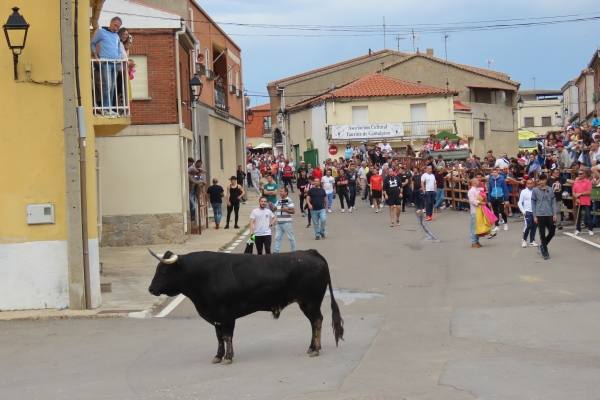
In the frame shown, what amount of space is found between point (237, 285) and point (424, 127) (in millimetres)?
53563

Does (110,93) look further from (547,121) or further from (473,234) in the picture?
(547,121)

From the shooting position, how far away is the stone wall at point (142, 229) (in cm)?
2783

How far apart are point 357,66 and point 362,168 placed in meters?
32.2

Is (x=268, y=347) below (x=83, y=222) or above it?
below

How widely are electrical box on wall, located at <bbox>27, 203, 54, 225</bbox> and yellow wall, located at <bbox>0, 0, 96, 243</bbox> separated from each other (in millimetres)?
75

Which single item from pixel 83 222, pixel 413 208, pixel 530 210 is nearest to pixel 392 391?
pixel 83 222

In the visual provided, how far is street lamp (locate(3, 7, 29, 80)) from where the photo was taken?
1523cm

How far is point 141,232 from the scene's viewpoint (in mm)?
28109

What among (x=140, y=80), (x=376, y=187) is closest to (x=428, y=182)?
(x=376, y=187)

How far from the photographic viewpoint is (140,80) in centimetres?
2833

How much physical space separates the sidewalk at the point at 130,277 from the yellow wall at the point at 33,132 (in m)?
1.29

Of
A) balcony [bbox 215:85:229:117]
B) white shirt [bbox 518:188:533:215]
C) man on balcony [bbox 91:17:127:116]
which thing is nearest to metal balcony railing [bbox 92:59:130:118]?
man on balcony [bbox 91:17:127:116]

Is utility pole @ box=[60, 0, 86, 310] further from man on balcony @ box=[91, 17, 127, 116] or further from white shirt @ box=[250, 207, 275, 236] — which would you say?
white shirt @ box=[250, 207, 275, 236]

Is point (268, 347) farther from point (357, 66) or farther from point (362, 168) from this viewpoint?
point (357, 66)
